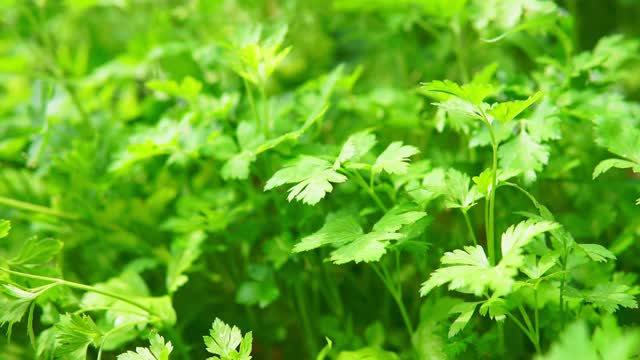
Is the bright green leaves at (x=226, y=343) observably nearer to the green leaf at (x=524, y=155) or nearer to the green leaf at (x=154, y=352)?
the green leaf at (x=154, y=352)

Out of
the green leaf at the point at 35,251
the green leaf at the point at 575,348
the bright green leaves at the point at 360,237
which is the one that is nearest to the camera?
the green leaf at the point at 575,348

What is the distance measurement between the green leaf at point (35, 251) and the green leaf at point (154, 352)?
22 centimetres

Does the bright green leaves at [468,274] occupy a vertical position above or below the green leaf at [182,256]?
above

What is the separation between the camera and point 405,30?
1333 millimetres

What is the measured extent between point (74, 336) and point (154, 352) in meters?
0.13

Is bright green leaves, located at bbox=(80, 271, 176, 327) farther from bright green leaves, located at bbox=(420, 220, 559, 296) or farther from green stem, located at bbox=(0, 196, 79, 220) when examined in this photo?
bright green leaves, located at bbox=(420, 220, 559, 296)

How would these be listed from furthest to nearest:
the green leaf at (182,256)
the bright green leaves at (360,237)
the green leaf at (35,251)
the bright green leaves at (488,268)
Result: the green leaf at (182,256) < the green leaf at (35,251) < the bright green leaves at (360,237) < the bright green leaves at (488,268)

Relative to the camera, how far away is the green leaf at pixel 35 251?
2.85ft

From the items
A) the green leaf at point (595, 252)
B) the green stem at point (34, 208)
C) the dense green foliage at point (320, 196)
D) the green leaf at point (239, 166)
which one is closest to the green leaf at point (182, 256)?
the dense green foliage at point (320, 196)

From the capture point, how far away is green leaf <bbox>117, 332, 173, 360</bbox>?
736 millimetres

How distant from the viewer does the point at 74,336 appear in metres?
0.82

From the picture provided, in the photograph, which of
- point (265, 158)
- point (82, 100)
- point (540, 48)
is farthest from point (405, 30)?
point (82, 100)

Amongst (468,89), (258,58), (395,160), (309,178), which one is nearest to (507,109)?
(468,89)

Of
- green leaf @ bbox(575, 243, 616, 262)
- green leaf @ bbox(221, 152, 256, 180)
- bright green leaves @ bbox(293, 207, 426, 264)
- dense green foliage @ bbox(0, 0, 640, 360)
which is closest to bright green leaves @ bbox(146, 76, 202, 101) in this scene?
dense green foliage @ bbox(0, 0, 640, 360)
